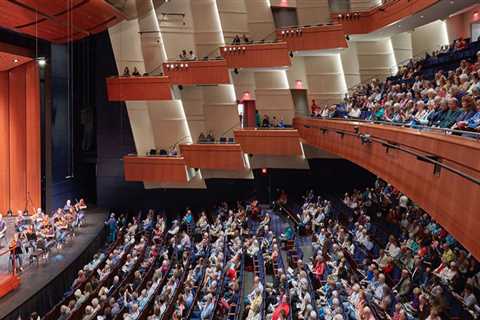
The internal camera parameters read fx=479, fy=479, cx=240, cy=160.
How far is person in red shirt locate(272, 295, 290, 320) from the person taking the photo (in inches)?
194

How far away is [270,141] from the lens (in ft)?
32.7

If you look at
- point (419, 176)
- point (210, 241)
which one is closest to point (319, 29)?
point (210, 241)

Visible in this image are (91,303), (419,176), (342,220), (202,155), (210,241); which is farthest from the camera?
(202,155)

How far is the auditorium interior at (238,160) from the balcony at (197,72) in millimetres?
42

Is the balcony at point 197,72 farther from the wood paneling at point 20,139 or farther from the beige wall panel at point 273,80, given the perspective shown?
the wood paneling at point 20,139

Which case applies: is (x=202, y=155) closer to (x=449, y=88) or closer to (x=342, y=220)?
(x=342, y=220)

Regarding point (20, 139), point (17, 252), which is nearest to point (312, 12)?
point (20, 139)

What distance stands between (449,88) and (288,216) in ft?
17.6

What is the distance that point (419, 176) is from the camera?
400 cm

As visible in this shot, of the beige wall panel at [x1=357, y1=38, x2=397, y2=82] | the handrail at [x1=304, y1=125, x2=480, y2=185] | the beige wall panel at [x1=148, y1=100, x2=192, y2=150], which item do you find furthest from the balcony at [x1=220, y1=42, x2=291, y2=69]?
the handrail at [x1=304, y1=125, x2=480, y2=185]

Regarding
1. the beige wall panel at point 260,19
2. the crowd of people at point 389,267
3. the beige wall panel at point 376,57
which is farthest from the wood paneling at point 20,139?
the beige wall panel at point 376,57

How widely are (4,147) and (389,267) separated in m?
8.46

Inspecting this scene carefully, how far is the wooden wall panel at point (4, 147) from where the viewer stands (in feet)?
33.6

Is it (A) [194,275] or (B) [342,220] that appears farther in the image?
(B) [342,220]
